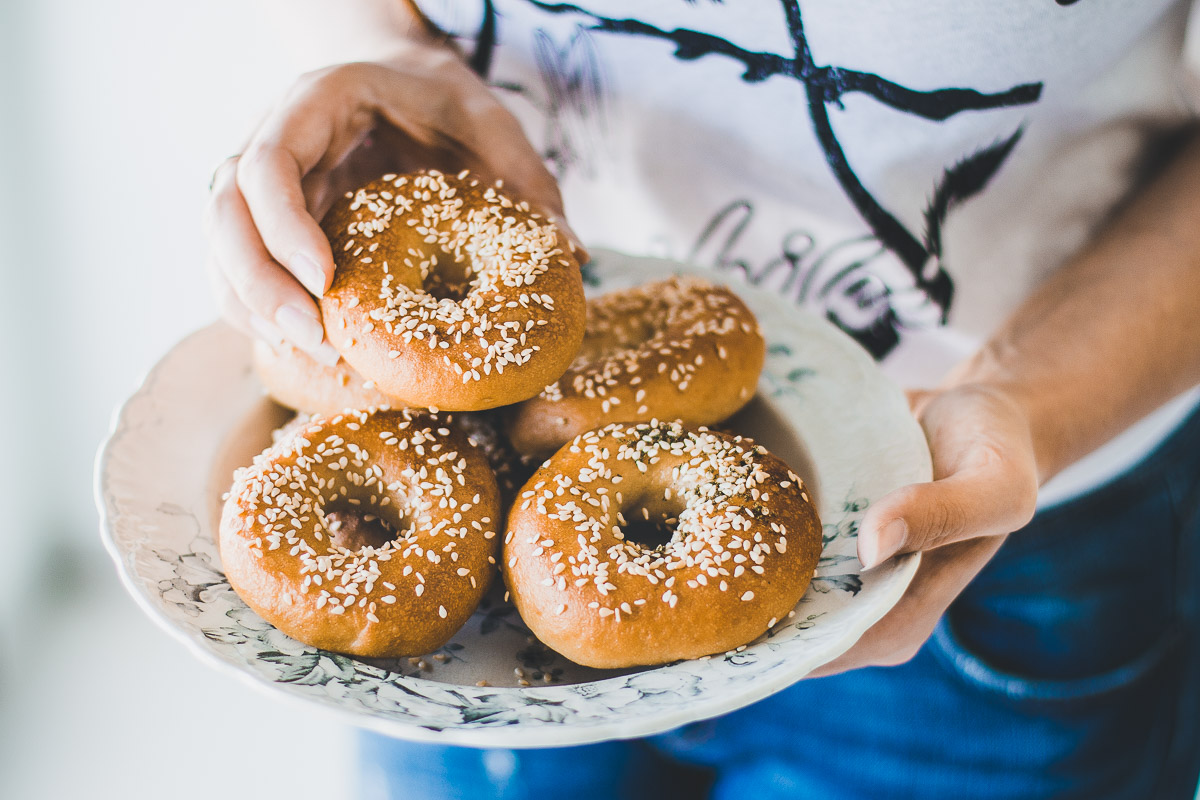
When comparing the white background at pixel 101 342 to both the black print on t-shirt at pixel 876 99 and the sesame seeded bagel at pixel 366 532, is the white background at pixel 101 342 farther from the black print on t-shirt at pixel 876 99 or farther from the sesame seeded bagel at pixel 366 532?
the sesame seeded bagel at pixel 366 532

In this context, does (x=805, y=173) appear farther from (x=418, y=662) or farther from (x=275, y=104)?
(x=418, y=662)

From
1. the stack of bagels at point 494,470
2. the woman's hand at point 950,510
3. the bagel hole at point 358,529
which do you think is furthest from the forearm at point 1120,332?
the bagel hole at point 358,529

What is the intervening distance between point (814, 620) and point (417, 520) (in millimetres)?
610

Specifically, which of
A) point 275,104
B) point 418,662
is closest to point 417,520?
point 418,662

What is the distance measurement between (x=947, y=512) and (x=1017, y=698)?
78 centimetres

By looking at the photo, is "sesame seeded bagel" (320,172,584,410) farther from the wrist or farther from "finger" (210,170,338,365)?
the wrist

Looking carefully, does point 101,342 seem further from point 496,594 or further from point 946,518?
point 946,518

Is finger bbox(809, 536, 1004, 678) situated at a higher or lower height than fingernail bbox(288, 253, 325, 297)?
lower

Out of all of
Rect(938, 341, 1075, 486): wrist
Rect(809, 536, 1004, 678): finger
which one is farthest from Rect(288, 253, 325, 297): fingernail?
Rect(938, 341, 1075, 486): wrist

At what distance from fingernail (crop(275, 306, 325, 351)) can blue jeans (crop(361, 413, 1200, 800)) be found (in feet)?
3.12

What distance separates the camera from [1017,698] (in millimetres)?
1870

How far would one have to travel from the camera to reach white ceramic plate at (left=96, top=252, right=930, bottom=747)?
3.68 ft

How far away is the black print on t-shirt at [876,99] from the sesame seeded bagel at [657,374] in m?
0.33

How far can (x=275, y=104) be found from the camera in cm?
155
